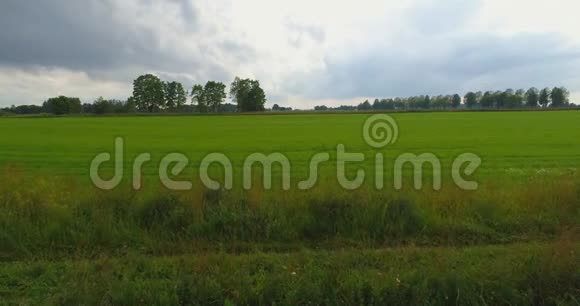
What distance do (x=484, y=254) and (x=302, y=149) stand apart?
1943 cm

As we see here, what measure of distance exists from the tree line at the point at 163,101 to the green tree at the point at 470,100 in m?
111

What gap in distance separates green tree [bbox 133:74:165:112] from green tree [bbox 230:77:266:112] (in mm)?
32294

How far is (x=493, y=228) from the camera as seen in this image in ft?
21.6

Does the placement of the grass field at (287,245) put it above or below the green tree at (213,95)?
below

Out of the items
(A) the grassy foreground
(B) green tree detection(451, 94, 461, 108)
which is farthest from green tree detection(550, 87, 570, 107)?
(A) the grassy foreground

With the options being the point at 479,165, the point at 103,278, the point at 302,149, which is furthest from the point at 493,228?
the point at 302,149

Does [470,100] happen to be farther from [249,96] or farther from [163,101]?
[163,101]

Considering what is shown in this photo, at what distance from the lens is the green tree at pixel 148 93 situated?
479ft

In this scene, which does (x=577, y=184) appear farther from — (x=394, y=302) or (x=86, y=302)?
(x=86, y=302)

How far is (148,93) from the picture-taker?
146000 mm

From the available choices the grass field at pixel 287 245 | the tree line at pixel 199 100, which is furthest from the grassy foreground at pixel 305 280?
the tree line at pixel 199 100

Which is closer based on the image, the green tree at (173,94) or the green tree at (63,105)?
the green tree at (63,105)

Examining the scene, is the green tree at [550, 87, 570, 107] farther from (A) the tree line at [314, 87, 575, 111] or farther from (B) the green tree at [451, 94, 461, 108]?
(B) the green tree at [451, 94, 461, 108]

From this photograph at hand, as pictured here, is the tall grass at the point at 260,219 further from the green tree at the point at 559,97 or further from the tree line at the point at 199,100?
the green tree at the point at 559,97
